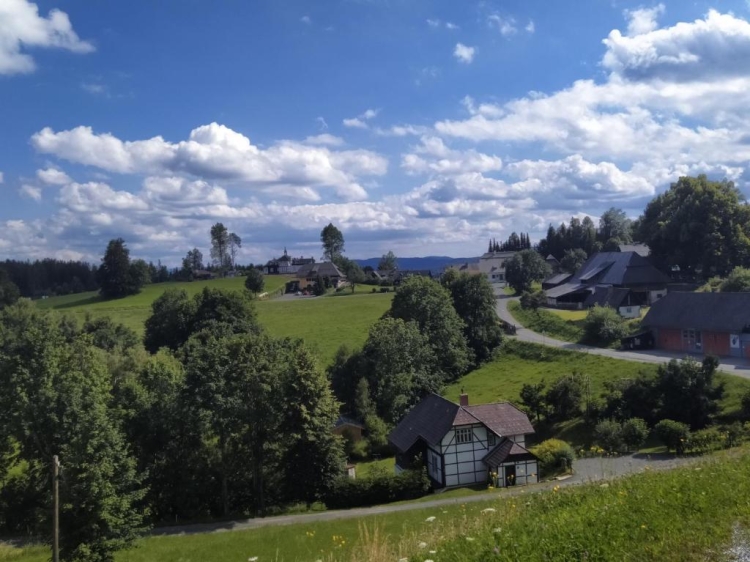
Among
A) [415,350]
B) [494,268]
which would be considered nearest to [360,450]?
[415,350]

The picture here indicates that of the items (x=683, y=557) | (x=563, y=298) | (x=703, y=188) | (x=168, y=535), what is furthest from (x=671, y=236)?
(x=683, y=557)

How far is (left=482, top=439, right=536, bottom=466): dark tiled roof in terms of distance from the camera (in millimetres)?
30625

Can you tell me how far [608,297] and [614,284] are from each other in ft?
31.3

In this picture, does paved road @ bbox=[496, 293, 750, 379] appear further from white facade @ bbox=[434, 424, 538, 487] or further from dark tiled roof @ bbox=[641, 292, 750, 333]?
white facade @ bbox=[434, 424, 538, 487]

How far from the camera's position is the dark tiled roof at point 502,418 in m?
32.0

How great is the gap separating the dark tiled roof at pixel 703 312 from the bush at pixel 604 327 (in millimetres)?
2109

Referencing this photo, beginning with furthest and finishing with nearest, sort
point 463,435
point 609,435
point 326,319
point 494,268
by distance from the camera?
point 494,268 → point 326,319 → point 609,435 → point 463,435

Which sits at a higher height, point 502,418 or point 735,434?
point 502,418

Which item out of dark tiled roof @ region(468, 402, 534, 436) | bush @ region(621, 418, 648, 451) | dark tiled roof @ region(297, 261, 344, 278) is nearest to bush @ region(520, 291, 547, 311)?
dark tiled roof @ region(468, 402, 534, 436)

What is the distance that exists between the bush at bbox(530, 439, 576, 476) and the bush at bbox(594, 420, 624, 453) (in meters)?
2.59

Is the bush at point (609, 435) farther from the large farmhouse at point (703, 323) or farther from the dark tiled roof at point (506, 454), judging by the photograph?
the large farmhouse at point (703, 323)

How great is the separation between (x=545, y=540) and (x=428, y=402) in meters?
30.5

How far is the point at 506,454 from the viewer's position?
101 ft

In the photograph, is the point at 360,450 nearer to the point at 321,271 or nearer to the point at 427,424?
the point at 427,424
